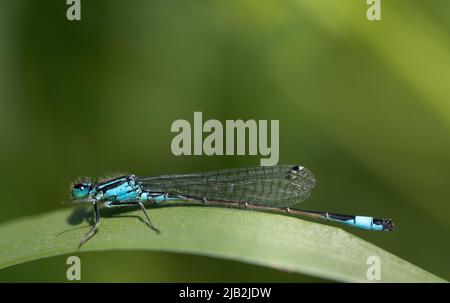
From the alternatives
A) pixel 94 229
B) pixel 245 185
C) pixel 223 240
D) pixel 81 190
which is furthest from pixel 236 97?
pixel 223 240

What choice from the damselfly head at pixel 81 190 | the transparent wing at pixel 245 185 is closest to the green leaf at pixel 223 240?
the damselfly head at pixel 81 190

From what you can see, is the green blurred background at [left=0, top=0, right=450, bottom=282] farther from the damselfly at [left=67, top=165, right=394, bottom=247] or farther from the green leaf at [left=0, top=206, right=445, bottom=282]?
the green leaf at [left=0, top=206, right=445, bottom=282]

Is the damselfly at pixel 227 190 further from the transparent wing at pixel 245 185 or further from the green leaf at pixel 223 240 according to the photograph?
the green leaf at pixel 223 240

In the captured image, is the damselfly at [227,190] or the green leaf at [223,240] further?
the damselfly at [227,190]

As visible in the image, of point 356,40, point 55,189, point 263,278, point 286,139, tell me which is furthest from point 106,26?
point 263,278

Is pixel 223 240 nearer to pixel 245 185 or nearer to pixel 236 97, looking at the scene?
pixel 245 185

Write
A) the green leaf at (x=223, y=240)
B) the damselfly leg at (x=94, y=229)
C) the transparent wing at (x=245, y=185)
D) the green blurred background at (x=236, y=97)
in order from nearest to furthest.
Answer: the green leaf at (x=223, y=240) < the damselfly leg at (x=94, y=229) < the transparent wing at (x=245, y=185) < the green blurred background at (x=236, y=97)

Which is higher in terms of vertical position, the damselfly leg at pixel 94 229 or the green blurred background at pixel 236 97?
the green blurred background at pixel 236 97

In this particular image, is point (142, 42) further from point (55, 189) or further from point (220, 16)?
point (55, 189)
